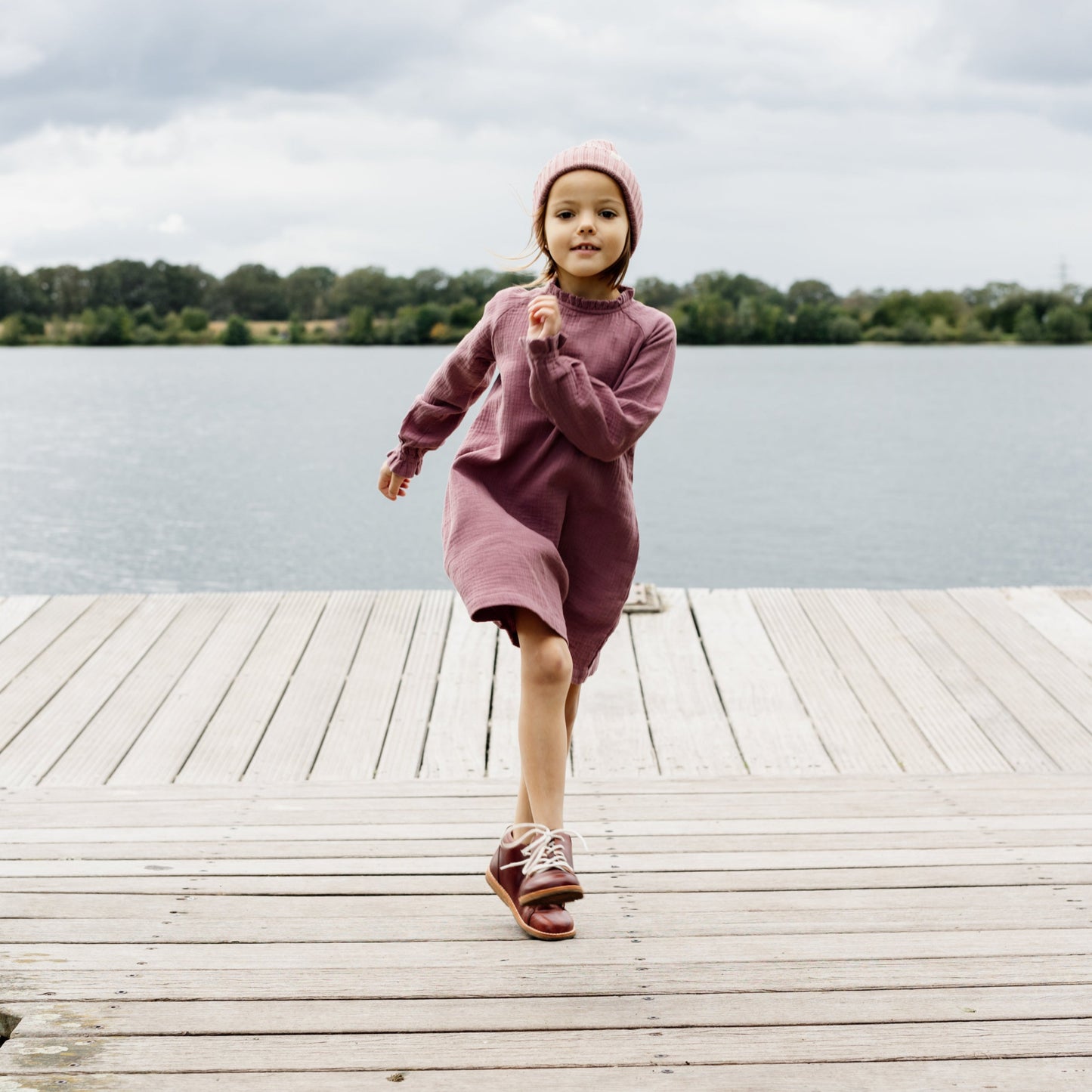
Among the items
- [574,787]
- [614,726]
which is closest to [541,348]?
[574,787]

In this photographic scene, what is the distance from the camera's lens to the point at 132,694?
11.6 feet

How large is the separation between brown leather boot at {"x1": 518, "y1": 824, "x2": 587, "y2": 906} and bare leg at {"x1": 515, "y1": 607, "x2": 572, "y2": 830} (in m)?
0.03

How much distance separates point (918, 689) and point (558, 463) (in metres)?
1.95

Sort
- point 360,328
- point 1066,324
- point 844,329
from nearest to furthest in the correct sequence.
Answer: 1. point 360,328
2. point 844,329
3. point 1066,324

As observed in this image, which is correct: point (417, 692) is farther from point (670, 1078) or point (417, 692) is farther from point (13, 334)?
point (13, 334)

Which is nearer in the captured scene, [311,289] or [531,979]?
[531,979]

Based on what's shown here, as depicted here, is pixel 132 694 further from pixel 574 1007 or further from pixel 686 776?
pixel 574 1007

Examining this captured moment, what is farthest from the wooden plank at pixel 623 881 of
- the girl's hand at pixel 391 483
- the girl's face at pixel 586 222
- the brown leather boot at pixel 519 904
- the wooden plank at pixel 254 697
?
the girl's face at pixel 586 222

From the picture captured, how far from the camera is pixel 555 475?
1.95 metres

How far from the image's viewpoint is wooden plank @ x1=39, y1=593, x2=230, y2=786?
9.66 ft

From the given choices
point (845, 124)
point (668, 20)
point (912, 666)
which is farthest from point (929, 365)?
point (912, 666)

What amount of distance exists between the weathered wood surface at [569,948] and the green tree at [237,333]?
31.2 meters

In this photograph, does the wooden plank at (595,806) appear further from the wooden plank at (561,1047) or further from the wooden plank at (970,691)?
the wooden plank at (561,1047)

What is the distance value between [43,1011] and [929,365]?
143ft
